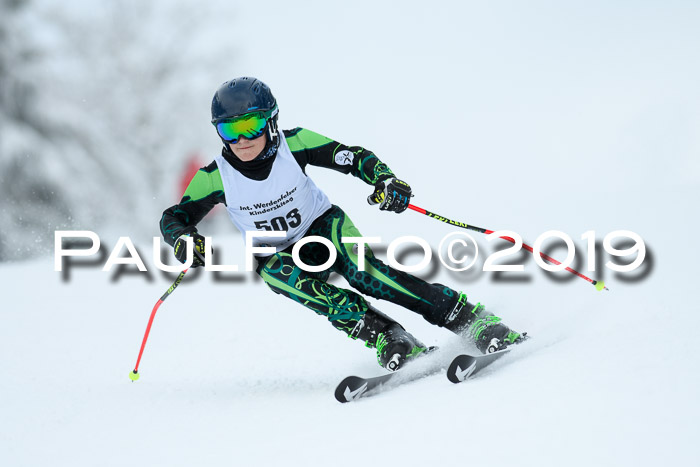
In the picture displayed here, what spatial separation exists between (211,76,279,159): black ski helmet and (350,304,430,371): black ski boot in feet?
3.37

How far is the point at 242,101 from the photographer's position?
312 centimetres

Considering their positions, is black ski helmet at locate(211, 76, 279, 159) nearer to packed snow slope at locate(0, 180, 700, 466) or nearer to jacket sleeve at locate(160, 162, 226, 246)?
jacket sleeve at locate(160, 162, 226, 246)

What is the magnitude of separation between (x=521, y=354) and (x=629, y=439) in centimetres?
110

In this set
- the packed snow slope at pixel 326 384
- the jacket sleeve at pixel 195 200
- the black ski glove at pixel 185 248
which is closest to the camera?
the packed snow slope at pixel 326 384

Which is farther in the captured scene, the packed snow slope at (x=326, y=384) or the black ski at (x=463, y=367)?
the black ski at (x=463, y=367)

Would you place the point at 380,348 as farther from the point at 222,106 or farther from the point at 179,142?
the point at 179,142

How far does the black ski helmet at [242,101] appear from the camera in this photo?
123 inches

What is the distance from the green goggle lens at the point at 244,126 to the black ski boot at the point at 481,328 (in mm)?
1288

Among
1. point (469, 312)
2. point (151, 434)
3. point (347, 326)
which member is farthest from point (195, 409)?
point (469, 312)

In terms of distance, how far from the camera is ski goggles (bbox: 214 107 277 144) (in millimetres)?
3148

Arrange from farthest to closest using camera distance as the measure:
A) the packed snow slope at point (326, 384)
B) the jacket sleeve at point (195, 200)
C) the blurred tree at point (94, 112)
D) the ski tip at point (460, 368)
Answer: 1. the blurred tree at point (94, 112)
2. the jacket sleeve at point (195, 200)
3. the ski tip at point (460, 368)
4. the packed snow slope at point (326, 384)

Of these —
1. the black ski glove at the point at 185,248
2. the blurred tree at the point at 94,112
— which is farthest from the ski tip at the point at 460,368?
the blurred tree at the point at 94,112

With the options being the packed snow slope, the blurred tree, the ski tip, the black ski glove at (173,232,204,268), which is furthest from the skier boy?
the blurred tree

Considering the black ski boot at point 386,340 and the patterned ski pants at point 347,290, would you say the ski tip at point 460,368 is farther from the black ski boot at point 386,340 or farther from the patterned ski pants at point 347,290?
the patterned ski pants at point 347,290
